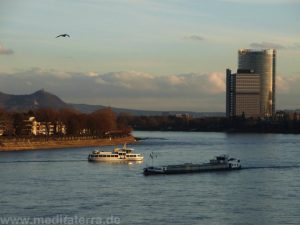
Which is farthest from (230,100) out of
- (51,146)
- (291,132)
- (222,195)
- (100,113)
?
(222,195)

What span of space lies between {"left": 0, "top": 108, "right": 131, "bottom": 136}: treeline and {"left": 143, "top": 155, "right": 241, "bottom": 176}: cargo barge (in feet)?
87.5

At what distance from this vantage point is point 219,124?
11156cm

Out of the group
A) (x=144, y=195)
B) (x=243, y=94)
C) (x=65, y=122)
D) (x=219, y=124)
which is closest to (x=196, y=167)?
(x=144, y=195)

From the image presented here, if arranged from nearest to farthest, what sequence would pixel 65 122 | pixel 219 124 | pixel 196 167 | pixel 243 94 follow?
pixel 196 167, pixel 65 122, pixel 219 124, pixel 243 94

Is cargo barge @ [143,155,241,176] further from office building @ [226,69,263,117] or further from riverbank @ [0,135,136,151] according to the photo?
office building @ [226,69,263,117]

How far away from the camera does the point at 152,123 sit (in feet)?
404

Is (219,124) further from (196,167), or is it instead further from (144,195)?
(144,195)

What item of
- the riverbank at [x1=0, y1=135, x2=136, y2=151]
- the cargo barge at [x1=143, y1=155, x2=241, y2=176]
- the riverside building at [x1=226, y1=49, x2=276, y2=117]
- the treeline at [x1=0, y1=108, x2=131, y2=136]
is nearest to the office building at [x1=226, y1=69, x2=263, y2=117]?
the riverside building at [x1=226, y1=49, x2=276, y2=117]

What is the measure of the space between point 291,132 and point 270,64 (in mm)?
42274

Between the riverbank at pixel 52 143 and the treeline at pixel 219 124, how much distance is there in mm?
33697

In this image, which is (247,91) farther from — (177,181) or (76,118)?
(177,181)

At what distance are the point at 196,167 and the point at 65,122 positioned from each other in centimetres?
3193

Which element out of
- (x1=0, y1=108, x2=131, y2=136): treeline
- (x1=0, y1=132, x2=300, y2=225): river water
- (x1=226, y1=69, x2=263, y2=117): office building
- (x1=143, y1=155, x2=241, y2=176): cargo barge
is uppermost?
(x1=226, y1=69, x2=263, y2=117): office building

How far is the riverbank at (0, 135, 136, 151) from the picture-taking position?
45.6 meters
